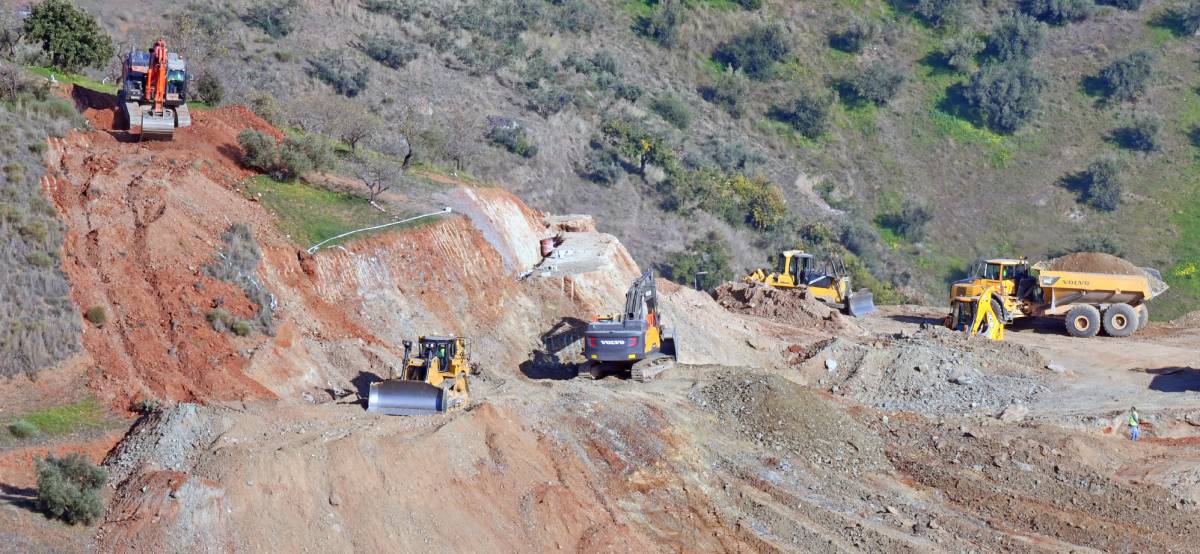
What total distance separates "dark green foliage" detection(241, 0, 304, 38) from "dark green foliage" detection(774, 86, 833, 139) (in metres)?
27.0

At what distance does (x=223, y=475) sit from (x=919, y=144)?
186 feet

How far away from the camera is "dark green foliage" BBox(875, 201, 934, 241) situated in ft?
214

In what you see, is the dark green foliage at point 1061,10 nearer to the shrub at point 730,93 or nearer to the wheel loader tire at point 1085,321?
the shrub at point 730,93

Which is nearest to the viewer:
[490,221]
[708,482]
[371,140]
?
[708,482]

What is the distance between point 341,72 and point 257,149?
70.9 feet

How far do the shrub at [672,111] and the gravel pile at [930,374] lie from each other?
3234 cm

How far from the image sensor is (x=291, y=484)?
2061 cm

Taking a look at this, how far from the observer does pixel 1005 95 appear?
72062 mm

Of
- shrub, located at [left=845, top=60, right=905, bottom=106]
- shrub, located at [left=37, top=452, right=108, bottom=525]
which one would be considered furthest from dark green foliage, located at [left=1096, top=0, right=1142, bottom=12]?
shrub, located at [left=37, top=452, right=108, bottom=525]

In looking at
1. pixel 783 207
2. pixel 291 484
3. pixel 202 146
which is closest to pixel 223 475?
pixel 291 484

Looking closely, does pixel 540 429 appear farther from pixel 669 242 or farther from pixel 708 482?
pixel 669 242

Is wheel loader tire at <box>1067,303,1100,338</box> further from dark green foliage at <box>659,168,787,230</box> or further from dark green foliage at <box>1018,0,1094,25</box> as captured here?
dark green foliage at <box>1018,0,1094,25</box>

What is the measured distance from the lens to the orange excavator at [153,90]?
106 ft

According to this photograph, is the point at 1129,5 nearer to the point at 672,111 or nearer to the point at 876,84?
the point at 876,84
